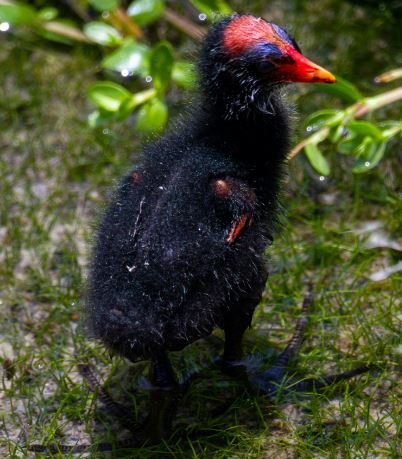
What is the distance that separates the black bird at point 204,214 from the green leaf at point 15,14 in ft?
5.69

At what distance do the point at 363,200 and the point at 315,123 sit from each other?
0.48 meters

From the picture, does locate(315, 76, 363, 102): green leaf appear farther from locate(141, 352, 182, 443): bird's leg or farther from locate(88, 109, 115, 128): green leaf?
locate(141, 352, 182, 443): bird's leg

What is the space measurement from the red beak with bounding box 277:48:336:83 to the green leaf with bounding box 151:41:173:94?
112cm

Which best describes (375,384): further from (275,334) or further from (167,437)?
(167,437)

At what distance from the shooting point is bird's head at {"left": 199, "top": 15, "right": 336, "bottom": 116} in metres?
2.47

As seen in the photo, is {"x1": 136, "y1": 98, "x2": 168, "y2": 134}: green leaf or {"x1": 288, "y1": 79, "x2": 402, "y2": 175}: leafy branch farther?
{"x1": 136, "y1": 98, "x2": 168, "y2": 134}: green leaf

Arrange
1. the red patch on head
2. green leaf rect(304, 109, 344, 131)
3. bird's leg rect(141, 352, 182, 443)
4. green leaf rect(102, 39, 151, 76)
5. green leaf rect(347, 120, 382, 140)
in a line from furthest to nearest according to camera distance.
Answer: green leaf rect(102, 39, 151, 76) < green leaf rect(304, 109, 344, 131) < green leaf rect(347, 120, 382, 140) < bird's leg rect(141, 352, 182, 443) < the red patch on head

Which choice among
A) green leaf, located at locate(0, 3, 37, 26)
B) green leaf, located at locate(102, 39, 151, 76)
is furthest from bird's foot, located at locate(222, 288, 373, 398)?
green leaf, located at locate(0, 3, 37, 26)

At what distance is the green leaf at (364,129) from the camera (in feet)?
10.6

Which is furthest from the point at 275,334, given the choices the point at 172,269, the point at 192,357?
the point at 172,269

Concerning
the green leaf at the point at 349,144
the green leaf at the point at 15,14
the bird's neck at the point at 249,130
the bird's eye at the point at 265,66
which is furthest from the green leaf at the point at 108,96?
the bird's eye at the point at 265,66

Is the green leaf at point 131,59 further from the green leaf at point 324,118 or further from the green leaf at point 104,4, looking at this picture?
the green leaf at point 324,118

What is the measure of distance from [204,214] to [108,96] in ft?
4.63

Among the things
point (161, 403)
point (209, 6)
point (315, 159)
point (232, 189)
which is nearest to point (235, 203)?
point (232, 189)
